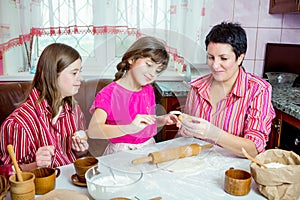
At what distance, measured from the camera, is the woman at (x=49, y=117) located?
1185 mm

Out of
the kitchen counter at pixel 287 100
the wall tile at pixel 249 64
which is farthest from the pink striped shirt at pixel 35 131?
the wall tile at pixel 249 64

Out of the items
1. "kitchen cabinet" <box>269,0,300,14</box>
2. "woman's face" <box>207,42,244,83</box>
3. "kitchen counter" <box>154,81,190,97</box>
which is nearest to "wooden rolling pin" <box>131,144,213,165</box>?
"kitchen counter" <box>154,81,190,97</box>

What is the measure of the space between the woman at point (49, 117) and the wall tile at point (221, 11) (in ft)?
4.84

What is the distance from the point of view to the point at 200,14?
2359mm

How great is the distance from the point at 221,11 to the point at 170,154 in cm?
168

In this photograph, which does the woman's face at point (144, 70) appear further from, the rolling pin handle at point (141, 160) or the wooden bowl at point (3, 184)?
the wooden bowl at point (3, 184)

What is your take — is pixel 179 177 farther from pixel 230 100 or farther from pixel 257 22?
pixel 257 22

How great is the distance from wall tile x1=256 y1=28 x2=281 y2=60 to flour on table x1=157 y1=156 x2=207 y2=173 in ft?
5.52

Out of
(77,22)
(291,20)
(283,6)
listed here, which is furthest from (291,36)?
(77,22)

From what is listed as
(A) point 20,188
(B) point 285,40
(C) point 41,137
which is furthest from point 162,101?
(B) point 285,40

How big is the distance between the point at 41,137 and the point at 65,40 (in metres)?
1.22

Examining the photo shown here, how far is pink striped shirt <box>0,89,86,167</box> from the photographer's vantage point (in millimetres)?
1180

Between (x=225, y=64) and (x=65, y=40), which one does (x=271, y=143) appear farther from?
(x=65, y=40)

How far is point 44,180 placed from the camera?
906 millimetres
